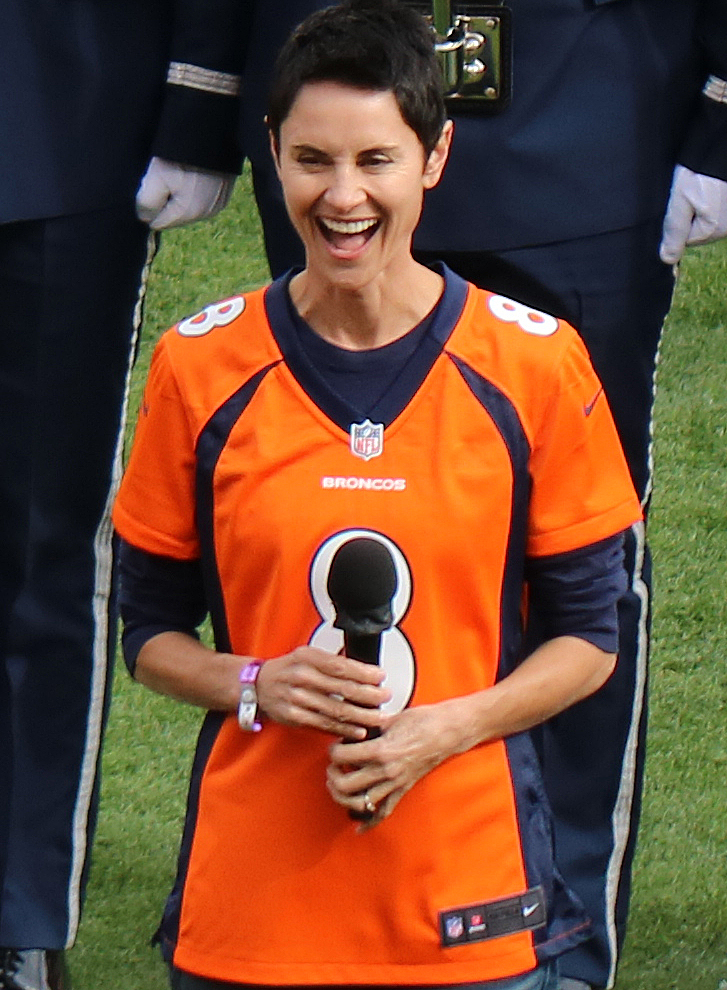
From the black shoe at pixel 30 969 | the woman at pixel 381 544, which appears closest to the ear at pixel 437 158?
the woman at pixel 381 544

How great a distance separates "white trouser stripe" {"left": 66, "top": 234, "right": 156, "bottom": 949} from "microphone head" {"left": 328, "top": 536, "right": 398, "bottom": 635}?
1395mm

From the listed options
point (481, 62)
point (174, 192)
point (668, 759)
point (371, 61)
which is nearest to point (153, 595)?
point (371, 61)

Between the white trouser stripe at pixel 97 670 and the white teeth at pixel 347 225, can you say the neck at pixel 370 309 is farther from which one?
the white trouser stripe at pixel 97 670

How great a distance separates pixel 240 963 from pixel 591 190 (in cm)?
120

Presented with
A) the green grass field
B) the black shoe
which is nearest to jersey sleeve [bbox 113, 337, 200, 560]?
the black shoe

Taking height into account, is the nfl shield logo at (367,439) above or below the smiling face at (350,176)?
Result: below

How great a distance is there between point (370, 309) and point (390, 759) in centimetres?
46

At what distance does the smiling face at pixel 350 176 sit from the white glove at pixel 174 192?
0.96 metres

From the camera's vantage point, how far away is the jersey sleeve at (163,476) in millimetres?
2299

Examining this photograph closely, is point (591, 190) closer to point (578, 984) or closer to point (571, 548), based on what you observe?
point (571, 548)

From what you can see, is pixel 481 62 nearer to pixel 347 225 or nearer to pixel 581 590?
pixel 347 225

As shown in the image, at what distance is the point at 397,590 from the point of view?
7.16 feet

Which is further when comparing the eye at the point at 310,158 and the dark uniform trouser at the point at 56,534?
the dark uniform trouser at the point at 56,534

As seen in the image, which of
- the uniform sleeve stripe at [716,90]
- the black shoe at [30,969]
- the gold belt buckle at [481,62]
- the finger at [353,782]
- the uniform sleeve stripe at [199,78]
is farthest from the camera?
the black shoe at [30,969]
